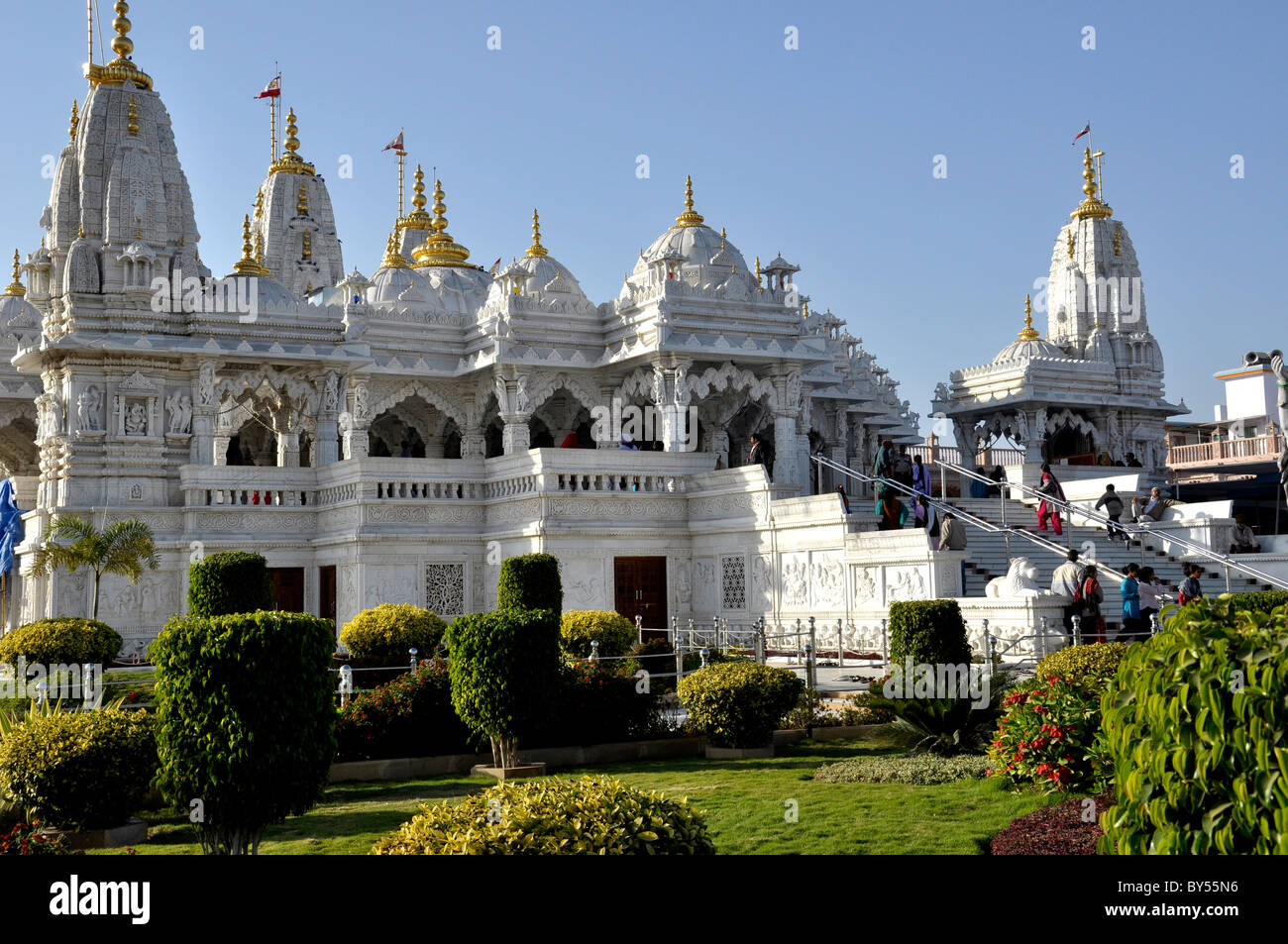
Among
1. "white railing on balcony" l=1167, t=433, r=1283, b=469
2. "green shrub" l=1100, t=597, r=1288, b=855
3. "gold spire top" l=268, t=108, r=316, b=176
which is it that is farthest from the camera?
"gold spire top" l=268, t=108, r=316, b=176

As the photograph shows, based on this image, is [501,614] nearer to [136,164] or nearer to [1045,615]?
[1045,615]

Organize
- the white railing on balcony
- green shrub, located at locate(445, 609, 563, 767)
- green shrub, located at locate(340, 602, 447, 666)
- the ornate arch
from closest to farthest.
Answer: green shrub, located at locate(445, 609, 563, 767)
green shrub, located at locate(340, 602, 447, 666)
the ornate arch
the white railing on balcony

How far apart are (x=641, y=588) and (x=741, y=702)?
13.0 m

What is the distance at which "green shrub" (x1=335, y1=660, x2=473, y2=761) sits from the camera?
549 inches

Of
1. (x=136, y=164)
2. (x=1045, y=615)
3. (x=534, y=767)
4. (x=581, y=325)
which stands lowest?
(x=534, y=767)

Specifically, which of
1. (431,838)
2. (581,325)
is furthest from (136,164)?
(431,838)

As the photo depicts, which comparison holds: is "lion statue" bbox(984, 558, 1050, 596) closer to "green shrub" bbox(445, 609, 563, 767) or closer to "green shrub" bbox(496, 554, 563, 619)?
"green shrub" bbox(496, 554, 563, 619)

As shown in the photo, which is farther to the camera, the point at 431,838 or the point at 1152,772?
the point at 431,838

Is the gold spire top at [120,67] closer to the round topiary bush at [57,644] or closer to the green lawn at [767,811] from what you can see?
the round topiary bush at [57,644]

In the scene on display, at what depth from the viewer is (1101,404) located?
4525 centimetres

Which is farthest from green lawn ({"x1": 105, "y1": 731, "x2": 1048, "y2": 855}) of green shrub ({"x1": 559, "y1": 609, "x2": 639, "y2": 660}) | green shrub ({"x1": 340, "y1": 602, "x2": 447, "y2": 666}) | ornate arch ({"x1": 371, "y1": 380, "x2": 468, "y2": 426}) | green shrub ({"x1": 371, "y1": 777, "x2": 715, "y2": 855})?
ornate arch ({"x1": 371, "y1": 380, "x2": 468, "y2": 426})

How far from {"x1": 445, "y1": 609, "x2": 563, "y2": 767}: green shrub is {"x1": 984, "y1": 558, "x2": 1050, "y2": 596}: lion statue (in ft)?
27.7

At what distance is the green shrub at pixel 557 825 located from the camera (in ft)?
21.1
